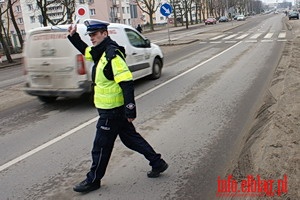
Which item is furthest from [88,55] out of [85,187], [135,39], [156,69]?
[156,69]

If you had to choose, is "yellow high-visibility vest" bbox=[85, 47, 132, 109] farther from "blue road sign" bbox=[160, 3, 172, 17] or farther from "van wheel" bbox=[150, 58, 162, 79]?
"blue road sign" bbox=[160, 3, 172, 17]

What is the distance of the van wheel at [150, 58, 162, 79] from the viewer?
35.5ft

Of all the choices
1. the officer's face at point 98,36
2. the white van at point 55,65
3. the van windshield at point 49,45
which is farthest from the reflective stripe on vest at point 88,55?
the van windshield at point 49,45

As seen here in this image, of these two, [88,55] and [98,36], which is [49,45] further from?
[98,36]

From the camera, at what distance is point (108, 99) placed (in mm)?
3693

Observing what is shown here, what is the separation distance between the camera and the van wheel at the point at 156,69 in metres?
10.8

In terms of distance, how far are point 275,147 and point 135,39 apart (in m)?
6.32

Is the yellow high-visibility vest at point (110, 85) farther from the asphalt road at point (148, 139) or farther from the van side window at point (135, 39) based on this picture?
the van side window at point (135, 39)

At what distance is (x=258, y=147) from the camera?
4.52m

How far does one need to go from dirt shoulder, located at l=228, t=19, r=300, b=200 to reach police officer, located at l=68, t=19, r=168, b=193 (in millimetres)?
1238

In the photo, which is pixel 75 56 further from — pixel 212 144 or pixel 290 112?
pixel 290 112

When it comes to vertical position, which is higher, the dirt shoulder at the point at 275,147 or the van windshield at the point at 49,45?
the van windshield at the point at 49,45

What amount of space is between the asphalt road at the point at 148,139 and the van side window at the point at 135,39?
119 centimetres

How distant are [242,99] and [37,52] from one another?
470 cm
